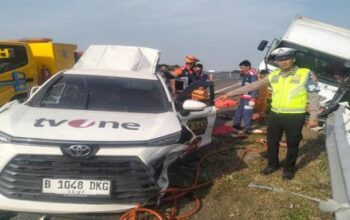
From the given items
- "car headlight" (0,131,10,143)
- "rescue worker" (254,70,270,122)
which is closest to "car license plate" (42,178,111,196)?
"car headlight" (0,131,10,143)

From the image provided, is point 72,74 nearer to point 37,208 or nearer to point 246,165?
point 37,208

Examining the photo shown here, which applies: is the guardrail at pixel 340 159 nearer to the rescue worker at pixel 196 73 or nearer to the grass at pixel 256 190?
the grass at pixel 256 190

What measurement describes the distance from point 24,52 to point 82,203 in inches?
304

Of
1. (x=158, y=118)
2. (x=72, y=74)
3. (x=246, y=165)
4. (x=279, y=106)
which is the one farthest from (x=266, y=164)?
(x=72, y=74)

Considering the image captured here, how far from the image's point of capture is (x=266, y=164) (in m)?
6.96

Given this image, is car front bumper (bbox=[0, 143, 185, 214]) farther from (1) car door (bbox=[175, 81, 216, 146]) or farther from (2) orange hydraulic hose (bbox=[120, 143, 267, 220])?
(1) car door (bbox=[175, 81, 216, 146])

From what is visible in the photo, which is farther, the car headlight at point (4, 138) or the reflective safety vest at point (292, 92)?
the reflective safety vest at point (292, 92)

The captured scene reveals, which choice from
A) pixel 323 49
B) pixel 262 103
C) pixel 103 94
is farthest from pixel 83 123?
pixel 323 49

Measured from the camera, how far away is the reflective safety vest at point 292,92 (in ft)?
19.3

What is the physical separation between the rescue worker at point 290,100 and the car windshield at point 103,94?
58.0 inches

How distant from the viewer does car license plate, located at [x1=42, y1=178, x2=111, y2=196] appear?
4.21m

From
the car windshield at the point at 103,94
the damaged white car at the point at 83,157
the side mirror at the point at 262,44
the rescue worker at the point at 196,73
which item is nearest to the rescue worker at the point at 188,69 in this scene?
the rescue worker at the point at 196,73

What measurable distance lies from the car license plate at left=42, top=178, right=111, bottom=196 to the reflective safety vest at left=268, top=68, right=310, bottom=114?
274 cm

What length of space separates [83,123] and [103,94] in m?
1.10
